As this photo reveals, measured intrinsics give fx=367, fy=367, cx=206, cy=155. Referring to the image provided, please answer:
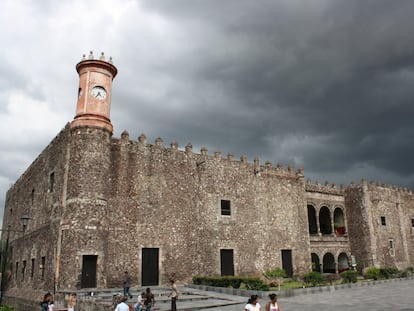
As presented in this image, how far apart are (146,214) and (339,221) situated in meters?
20.9

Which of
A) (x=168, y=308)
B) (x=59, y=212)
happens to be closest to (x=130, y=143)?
(x=59, y=212)

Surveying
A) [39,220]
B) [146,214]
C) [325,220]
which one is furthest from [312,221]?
[39,220]

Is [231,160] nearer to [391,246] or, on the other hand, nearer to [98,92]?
[98,92]

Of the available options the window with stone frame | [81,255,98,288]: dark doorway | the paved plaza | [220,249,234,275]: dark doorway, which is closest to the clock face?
[81,255,98,288]: dark doorway

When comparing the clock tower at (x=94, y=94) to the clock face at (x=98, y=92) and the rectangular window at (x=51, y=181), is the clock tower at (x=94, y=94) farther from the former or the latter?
the rectangular window at (x=51, y=181)

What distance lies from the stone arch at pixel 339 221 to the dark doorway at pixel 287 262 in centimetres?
847

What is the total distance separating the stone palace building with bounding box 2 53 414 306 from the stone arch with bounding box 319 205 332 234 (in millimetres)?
1293

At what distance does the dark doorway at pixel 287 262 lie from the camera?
27573 millimetres

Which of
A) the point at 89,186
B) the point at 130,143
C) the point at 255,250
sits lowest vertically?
the point at 255,250

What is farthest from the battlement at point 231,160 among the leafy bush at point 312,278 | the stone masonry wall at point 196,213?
the leafy bush at point 312,278

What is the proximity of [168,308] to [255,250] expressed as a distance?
42.4ft

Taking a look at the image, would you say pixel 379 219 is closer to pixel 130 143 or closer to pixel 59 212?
pixel 130 143

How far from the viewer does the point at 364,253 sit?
32.5m

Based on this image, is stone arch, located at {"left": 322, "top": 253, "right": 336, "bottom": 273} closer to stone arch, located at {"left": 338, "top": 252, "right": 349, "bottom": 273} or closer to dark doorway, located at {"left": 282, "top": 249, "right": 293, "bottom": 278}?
stone arch, located at {"left": 338, "top": 252, "right": 349, "bottom": 273}
